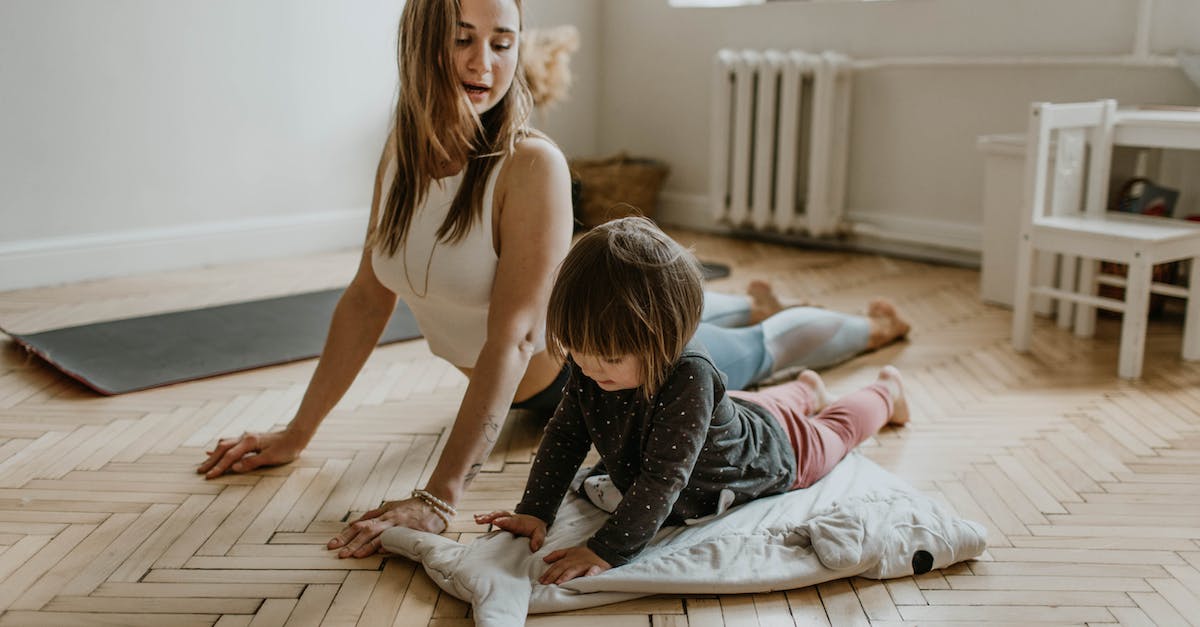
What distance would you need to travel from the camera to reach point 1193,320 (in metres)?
2.67

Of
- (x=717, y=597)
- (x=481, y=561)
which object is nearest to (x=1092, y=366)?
(x=717, y=597)

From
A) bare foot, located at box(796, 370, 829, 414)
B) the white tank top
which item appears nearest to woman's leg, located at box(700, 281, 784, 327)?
bare foot, located at box(796, 370, 829, 414)

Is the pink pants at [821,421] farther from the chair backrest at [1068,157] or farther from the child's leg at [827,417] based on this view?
the chair backrest at [1068,157]

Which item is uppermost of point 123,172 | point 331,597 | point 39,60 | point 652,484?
point 39,60

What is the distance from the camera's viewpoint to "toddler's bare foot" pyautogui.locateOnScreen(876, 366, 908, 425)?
7.00 feet

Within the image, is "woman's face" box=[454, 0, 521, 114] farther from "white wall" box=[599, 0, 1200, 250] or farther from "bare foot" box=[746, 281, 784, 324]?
"white wall" box=[599, 0, 1200, 250]

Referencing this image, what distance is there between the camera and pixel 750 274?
12.4ft

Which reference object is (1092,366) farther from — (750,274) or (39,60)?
(39,60)

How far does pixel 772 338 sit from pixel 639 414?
3.03 feet

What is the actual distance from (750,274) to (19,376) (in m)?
2.31

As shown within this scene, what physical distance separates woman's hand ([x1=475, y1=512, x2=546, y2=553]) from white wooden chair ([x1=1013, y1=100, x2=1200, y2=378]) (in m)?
1.67

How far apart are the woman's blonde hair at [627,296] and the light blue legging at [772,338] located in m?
0.64

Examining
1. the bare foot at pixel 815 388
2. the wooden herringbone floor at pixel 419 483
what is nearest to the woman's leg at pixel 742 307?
the wooden herringbone floor at pixel 419 483

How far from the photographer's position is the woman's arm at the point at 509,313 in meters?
1.65
